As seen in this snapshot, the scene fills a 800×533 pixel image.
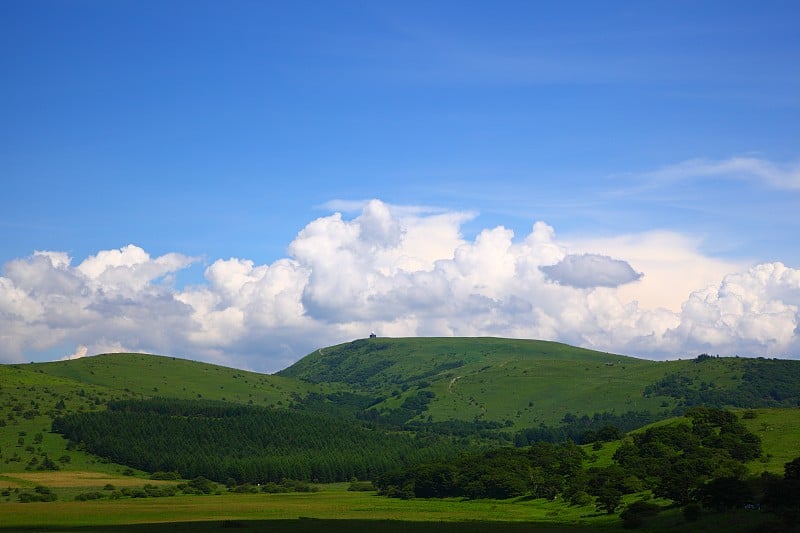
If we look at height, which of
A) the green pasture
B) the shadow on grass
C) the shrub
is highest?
the shrub

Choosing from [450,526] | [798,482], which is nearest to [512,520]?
[450,526]

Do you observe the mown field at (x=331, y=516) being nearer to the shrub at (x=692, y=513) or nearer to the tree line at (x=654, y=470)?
the shrub at (x=692, y=513)

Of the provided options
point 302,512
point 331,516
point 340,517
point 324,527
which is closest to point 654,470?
point 340,517

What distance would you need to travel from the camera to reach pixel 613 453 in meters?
188

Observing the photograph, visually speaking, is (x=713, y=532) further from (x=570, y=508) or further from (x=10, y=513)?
(x=10, y=513)

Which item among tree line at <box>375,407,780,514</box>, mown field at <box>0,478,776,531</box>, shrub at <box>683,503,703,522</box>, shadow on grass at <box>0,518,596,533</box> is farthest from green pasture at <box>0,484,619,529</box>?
shrub at <box>683,503,703,522</box>

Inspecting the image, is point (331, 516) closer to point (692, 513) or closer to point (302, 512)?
point (302, 512)

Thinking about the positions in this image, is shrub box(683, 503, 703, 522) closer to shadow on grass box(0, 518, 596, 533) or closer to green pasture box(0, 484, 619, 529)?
green pasture box(0, 484, 619, 529)

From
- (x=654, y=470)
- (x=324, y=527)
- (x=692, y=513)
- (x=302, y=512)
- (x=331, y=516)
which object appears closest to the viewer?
(x=692, y=513)

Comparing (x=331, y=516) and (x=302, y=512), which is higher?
(x=331, y=516)

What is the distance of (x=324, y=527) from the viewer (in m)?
125

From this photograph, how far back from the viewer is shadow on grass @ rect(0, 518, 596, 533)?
116188 mm

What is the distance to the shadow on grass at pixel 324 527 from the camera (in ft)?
381

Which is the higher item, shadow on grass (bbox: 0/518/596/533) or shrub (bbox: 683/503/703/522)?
shrub (bbox: 683/503/703/522)
